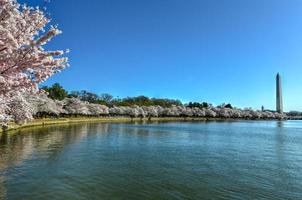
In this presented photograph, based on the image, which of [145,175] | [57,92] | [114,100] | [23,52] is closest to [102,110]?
[57,92]

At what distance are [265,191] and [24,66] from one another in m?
14.2

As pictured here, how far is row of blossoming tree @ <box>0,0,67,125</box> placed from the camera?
302 inches

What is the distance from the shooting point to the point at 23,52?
26.9 feet

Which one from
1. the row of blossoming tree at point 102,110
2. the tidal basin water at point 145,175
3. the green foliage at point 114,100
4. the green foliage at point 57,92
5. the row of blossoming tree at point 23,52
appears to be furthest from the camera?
the green foliage at point 114,100

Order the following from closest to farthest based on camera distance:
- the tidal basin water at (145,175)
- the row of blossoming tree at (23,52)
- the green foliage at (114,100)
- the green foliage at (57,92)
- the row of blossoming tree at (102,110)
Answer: the row of blossoming tree at (23,52)
the tidal basin water at (145,175)
the row of blossoming tree at (102,110)
the green foliage at (57,92)
the green foliage at (114,100)

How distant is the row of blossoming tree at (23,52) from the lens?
25.2 feet

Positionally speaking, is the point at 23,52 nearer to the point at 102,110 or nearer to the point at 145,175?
the point at 145,175

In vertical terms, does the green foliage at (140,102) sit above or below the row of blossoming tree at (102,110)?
above

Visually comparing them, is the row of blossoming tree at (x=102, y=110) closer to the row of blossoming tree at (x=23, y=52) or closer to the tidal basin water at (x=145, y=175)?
the tidal basin water at (x=145, y=175)

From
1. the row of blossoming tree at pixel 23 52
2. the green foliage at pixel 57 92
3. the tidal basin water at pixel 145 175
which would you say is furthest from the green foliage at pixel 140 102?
the row of blossoming tree at pixel 23 52

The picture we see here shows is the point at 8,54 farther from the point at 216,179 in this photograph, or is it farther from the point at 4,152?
the point at 4,152

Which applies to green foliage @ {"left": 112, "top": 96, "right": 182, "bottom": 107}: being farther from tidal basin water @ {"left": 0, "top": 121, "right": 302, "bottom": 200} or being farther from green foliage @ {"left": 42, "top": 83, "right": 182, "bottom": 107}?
tidal basin water @ {"left": 0, "top": 121, "right": 302, "bottom": 200}

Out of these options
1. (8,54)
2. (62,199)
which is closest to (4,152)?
(62,199)

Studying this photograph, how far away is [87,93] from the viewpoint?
173m
